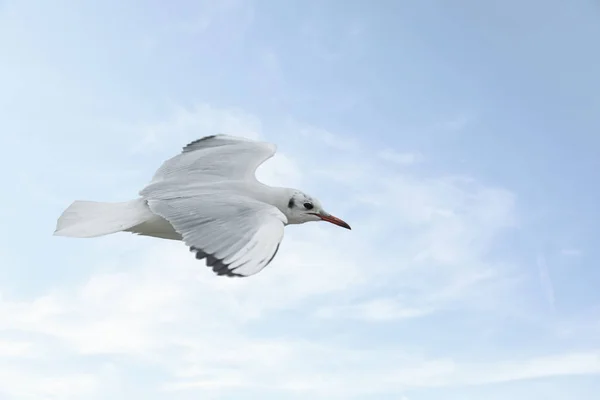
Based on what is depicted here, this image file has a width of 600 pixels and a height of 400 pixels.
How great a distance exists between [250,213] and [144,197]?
1217 mm

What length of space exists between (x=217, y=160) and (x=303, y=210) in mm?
1013

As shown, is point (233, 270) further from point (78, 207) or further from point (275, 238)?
point (78, 207)

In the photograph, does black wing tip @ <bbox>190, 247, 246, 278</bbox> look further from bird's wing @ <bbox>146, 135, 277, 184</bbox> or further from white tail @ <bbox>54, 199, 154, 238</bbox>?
bird's wing @ <bbox>146, 135, 277, 184</bbox>

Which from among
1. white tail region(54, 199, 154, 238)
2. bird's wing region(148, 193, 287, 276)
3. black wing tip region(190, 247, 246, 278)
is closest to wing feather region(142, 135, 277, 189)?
white tail region(54, 199, 154, 238)

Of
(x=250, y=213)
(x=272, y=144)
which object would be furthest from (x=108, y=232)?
(x=272, y=144)

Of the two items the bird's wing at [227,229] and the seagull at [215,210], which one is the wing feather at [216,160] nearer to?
the seagull at [215,210]

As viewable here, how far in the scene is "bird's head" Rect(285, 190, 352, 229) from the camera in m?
5.23

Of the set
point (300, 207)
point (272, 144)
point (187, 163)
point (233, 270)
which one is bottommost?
point (233, 270)

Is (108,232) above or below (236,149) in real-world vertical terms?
below

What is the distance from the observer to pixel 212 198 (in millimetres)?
4379

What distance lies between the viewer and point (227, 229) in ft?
12.3

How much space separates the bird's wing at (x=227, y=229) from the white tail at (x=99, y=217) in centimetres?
25

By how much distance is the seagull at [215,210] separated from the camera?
351 cm

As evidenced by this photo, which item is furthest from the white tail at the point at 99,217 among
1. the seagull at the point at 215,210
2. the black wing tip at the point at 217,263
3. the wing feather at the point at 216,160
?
the black wing tip at the point at 217,263
